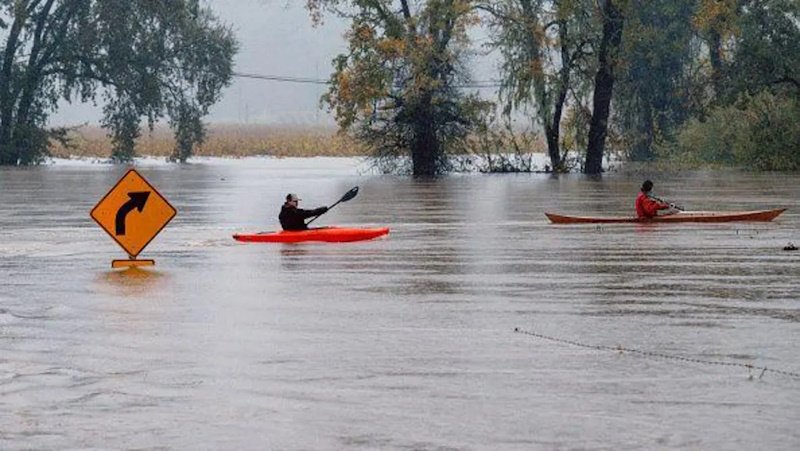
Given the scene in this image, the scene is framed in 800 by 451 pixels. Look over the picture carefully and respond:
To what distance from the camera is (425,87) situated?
7456cm

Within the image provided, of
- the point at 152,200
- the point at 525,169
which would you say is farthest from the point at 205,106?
the point at 152,200

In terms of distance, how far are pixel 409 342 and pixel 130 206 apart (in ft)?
32.1

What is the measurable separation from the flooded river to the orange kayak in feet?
1.05

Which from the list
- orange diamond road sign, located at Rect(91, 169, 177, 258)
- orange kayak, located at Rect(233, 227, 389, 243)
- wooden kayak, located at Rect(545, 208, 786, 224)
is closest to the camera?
orange diamond road sign, located at Rect(91, 169, 177, 258)

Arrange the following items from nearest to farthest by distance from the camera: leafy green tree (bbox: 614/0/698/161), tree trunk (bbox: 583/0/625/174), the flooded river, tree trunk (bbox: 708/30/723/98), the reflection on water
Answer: the flooded river → the reflection on water → tree trunk (bbox: 583/0/625/174) → tree trunk (bbox: 708/30/723/98) → leafy green tree (bbox: 614/0/698/161)

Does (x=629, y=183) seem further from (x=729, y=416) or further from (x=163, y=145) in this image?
(x=163, y=145)

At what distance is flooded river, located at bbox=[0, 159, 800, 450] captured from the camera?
11.8 m

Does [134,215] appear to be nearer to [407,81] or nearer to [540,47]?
[407,81]

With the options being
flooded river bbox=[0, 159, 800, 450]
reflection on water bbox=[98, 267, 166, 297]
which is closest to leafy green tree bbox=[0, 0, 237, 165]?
flooded river bbox=[0, 159, 800, 450]

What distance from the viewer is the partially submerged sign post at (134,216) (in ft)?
81.9

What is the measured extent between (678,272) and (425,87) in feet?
170

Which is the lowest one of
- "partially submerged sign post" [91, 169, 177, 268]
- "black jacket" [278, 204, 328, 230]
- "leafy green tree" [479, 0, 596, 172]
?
"black jacket" [278, 204, 328, 230]

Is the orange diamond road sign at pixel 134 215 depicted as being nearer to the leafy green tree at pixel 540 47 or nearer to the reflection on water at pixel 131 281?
the reflection on water at pixel 131 281

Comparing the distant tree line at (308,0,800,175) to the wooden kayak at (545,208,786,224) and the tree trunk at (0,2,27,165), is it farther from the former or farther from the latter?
the wooden kayak at (545,208,786,224)
